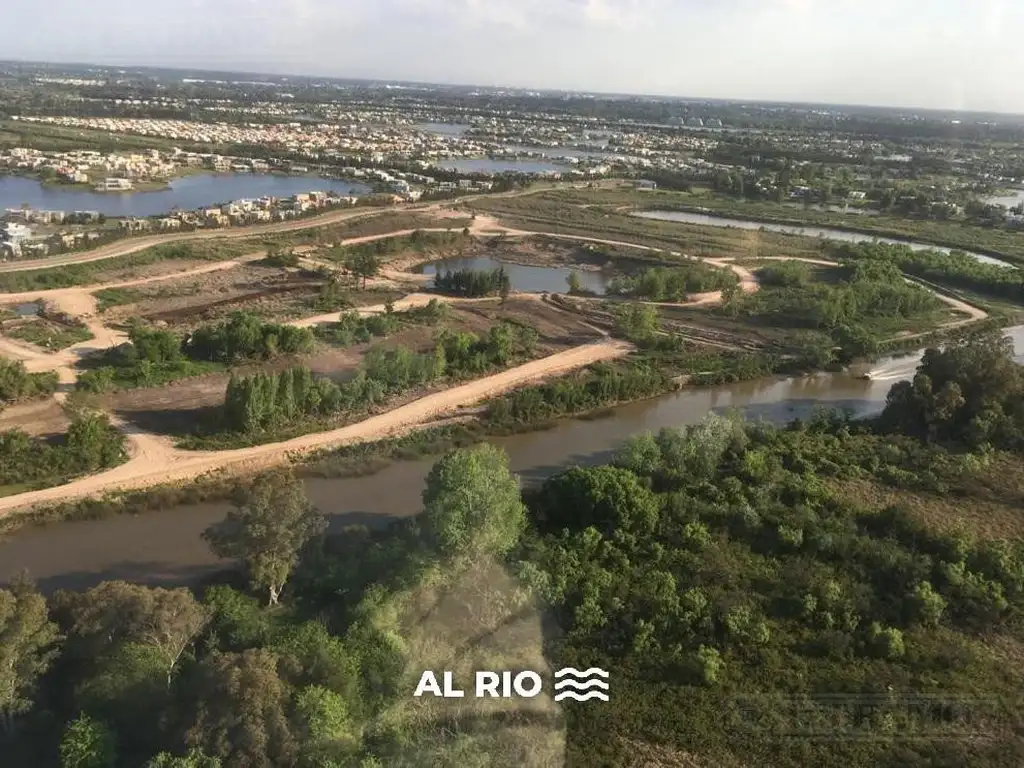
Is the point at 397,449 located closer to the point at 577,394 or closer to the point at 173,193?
the point at 577,394

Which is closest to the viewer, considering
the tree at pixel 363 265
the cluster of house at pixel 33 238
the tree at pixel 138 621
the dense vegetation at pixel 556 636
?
the dense vegetation at pixel 556 636

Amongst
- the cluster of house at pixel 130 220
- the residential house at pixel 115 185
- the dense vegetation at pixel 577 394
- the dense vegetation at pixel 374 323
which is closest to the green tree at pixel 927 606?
the dense vegetation at pixel 577 394

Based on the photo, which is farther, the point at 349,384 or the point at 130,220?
the point at 130,220

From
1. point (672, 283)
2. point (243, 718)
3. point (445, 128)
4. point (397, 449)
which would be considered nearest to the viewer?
point (243, 718)

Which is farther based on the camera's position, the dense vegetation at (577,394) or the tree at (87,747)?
the dense vegetation at (577,394)

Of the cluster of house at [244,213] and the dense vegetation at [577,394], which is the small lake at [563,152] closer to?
the cluster of house at [244,213]

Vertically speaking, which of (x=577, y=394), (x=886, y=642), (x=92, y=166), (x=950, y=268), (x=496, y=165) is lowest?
(x=886, y=642)

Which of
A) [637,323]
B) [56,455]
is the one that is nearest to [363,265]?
[637,323]
